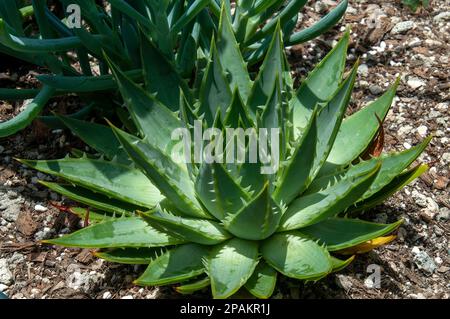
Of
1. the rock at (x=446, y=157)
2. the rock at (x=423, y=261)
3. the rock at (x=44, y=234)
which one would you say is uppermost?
the rock at (x=446, y=157)

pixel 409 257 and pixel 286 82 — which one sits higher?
pixel 286 82

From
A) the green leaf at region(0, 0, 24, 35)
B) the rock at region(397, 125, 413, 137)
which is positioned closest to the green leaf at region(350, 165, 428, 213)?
the rock at region(397, 125, 413, 137)

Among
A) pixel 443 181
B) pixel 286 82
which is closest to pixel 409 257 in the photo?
pixel 443 181

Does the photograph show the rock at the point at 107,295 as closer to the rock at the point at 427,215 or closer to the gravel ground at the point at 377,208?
the gravel ground at the point at 377,208

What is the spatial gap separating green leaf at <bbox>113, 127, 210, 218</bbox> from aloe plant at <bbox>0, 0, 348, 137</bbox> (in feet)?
1.14

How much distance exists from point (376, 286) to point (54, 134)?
138 cm

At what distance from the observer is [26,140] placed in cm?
262

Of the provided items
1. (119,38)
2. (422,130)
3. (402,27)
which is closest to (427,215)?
(422,130)

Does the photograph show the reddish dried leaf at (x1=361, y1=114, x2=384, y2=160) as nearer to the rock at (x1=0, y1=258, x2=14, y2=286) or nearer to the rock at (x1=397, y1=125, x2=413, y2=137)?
the rock at (x1=397, y1=125, x2=413, y2=137)

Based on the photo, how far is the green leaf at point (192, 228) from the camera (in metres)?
1.78

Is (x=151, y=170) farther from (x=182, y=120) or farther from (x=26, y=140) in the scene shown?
(x=26, y=140)

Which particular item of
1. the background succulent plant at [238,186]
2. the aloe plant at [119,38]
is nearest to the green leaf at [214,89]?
the background succulent plant at [238,186]

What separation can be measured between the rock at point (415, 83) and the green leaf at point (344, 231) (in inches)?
40.2

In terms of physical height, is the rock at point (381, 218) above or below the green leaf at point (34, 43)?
below
